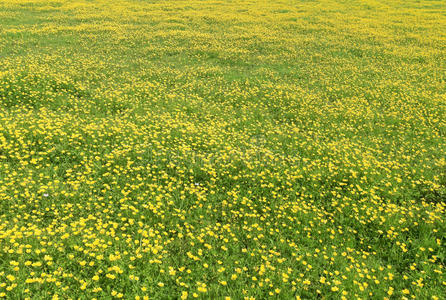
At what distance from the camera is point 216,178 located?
237 inches

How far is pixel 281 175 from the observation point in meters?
6.43

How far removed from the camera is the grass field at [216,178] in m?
3.99

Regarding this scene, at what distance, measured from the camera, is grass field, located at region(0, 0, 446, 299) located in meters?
3.99

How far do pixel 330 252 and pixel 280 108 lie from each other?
20.7 ft

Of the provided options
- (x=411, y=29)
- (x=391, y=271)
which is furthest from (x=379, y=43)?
(x=391, y=271)

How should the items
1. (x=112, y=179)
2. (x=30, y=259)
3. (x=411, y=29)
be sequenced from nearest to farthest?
(x=30, y=259)
(x=112, y=179)
(x=411, y=29)

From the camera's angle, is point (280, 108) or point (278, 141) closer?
point (278, 141)

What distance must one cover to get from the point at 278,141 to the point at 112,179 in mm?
4440

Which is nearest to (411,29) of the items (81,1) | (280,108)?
(280,108)

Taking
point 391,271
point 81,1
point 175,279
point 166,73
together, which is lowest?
point 391,271

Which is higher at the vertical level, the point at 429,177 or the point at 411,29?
the point at 411,29

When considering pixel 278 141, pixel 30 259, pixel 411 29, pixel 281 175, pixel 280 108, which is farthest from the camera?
pixel 411 29

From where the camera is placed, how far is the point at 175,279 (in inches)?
153

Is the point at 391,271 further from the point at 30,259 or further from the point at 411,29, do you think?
the point at 411,29
